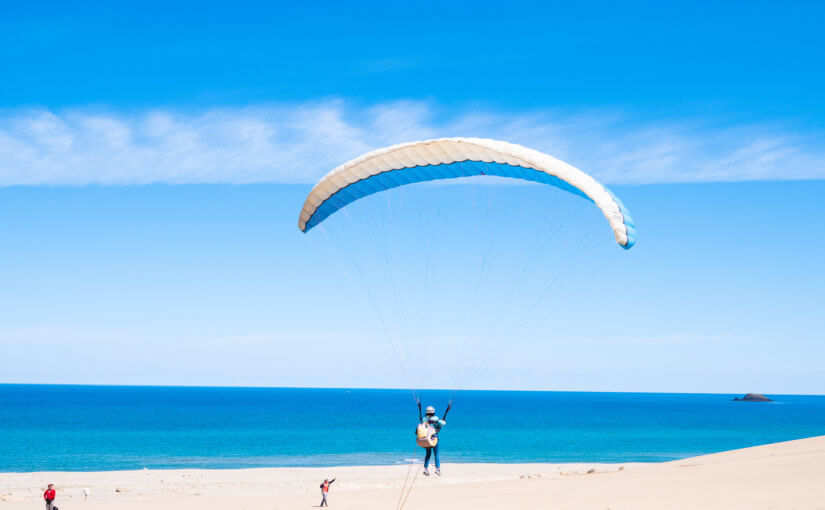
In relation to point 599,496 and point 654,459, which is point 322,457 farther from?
point 599,496

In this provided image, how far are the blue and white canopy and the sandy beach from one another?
5.17 m

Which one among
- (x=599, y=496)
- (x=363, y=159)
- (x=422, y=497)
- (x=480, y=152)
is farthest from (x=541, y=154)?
(x=422, y=497)

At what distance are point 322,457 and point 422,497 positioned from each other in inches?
914

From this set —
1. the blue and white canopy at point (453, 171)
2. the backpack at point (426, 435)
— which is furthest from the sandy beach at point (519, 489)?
the blue and white canopy at point (453, 171)

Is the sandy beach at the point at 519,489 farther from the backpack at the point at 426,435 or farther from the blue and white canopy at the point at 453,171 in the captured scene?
the blue and white canopy at the point at 453,171

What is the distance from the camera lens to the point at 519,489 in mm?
15266

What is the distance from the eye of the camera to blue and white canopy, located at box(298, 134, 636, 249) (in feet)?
35.8

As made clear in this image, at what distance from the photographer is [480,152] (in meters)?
11.5

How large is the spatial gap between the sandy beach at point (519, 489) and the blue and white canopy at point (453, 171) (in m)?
5.17

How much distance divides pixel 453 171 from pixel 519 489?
742cm

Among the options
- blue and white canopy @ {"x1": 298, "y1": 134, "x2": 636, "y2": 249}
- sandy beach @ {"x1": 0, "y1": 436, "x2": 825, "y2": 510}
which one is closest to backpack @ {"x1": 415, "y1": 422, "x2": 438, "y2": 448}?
sandy beach @ {"x1": 0, "y1": 436, "x2": 825, "y2": 510}

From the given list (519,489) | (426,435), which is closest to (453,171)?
(426,435)

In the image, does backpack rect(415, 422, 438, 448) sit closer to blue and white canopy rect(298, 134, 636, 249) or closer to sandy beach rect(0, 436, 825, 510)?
sandy beach rect(0, 436, 825, 510)

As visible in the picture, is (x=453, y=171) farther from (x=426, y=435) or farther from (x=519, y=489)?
(x=519, y=489)
